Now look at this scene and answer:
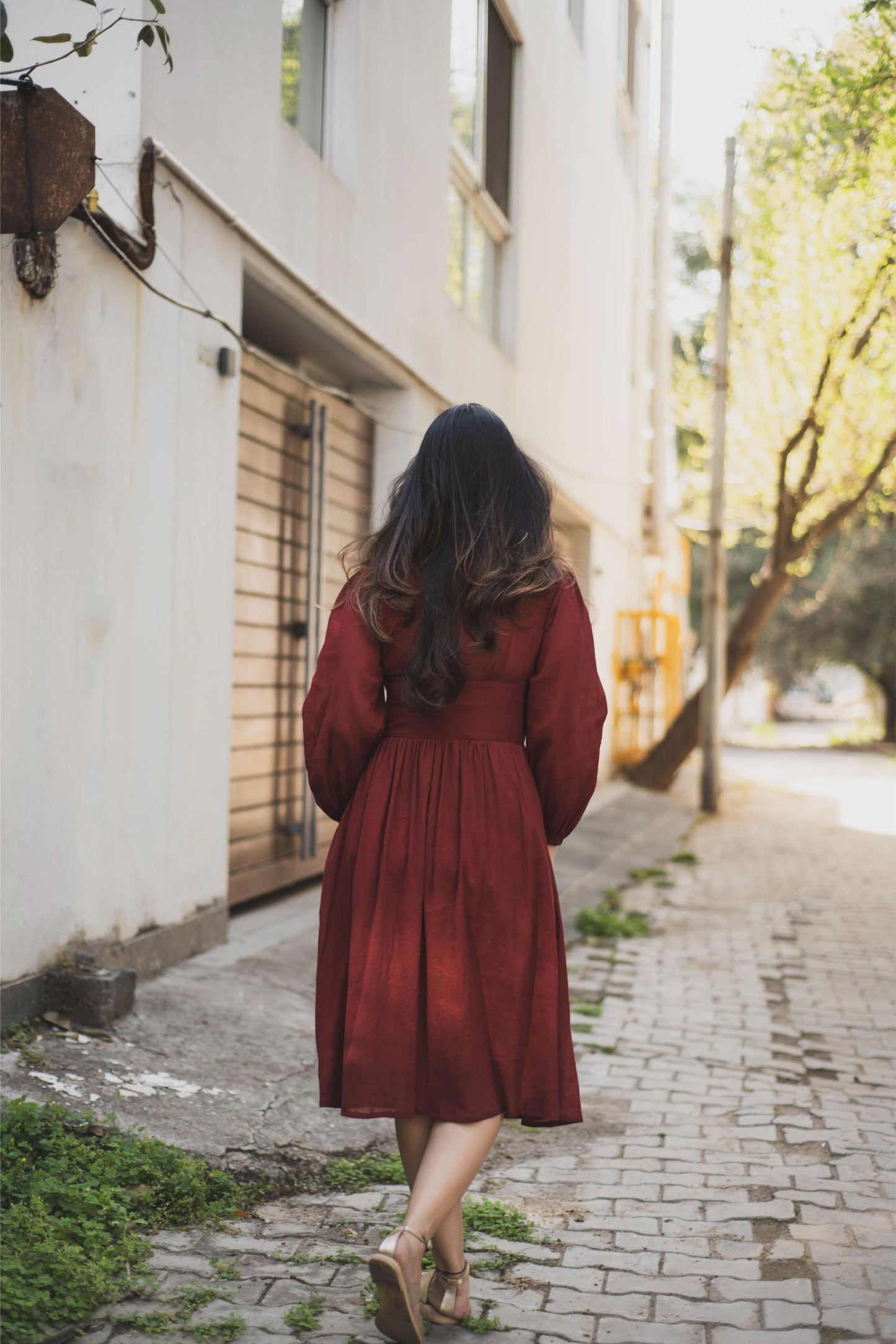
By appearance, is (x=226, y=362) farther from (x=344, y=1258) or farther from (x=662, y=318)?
(x=662, y=318)

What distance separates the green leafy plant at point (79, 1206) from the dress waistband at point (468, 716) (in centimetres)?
134

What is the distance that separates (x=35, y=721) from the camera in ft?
13.4

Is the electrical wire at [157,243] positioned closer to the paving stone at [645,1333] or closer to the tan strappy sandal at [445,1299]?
the tan strappy sandal at [445,1299]

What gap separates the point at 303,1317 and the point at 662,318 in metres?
17.1

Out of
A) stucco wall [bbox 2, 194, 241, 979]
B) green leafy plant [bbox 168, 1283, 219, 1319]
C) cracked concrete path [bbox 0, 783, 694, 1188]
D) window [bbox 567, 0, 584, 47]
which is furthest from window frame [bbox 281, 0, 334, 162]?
window [bbox 567, 0, 584, 47]

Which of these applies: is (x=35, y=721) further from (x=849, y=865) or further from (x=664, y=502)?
(x=664, y=502)

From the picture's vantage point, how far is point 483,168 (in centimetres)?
977

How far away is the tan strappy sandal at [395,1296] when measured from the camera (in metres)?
2.34

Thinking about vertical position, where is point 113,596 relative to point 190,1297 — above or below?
above

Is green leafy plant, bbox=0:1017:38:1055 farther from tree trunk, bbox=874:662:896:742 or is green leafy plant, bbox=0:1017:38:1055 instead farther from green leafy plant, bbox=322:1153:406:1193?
tree trunk, bbox=874:662:896:742

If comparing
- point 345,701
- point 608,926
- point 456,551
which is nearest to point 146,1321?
point 345,701

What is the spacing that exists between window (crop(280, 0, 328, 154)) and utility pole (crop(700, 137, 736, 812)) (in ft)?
28.3

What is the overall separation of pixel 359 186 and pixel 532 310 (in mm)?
4651

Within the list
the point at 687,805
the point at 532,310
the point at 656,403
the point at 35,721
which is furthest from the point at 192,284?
the point at 656,403
